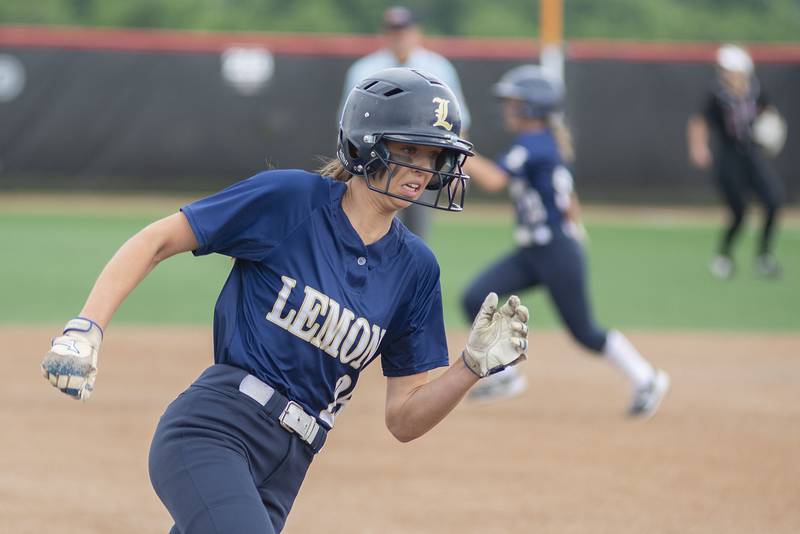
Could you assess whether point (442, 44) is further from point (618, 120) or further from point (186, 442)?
point (186, 442)

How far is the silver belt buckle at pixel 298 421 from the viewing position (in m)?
3.40

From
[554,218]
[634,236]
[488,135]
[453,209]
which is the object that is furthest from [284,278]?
[488,135]

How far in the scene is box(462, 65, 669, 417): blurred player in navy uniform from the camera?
24.3 ft

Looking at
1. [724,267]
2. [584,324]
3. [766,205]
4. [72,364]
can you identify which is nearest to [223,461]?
[72,364]

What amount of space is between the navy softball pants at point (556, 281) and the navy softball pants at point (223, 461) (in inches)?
162

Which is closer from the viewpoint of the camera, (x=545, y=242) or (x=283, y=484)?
(x=283, y=484)

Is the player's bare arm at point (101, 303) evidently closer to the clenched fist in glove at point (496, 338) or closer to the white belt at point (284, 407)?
the white belt at point (284, 407)

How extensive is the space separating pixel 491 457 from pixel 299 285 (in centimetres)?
327

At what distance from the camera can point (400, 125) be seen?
344 centimetres

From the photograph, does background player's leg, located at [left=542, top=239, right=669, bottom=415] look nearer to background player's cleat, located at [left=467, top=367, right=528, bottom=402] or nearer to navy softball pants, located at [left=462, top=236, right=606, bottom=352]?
navy softball pants, located at [left=462, top=236, right=606, bottom=352]

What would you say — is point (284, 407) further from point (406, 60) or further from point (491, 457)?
point (406, 60)

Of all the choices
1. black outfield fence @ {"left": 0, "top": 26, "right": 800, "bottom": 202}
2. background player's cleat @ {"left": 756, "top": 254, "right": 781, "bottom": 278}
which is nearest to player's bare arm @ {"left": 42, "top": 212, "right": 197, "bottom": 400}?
background player's cleat @ {"left": 756, "top": 254, "right": 781, "bottom": 278}

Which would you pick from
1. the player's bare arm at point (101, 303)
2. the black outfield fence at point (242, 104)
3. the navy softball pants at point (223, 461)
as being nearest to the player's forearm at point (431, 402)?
the navy softball pants at point (223, 461)

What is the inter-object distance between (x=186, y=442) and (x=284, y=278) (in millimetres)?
539
